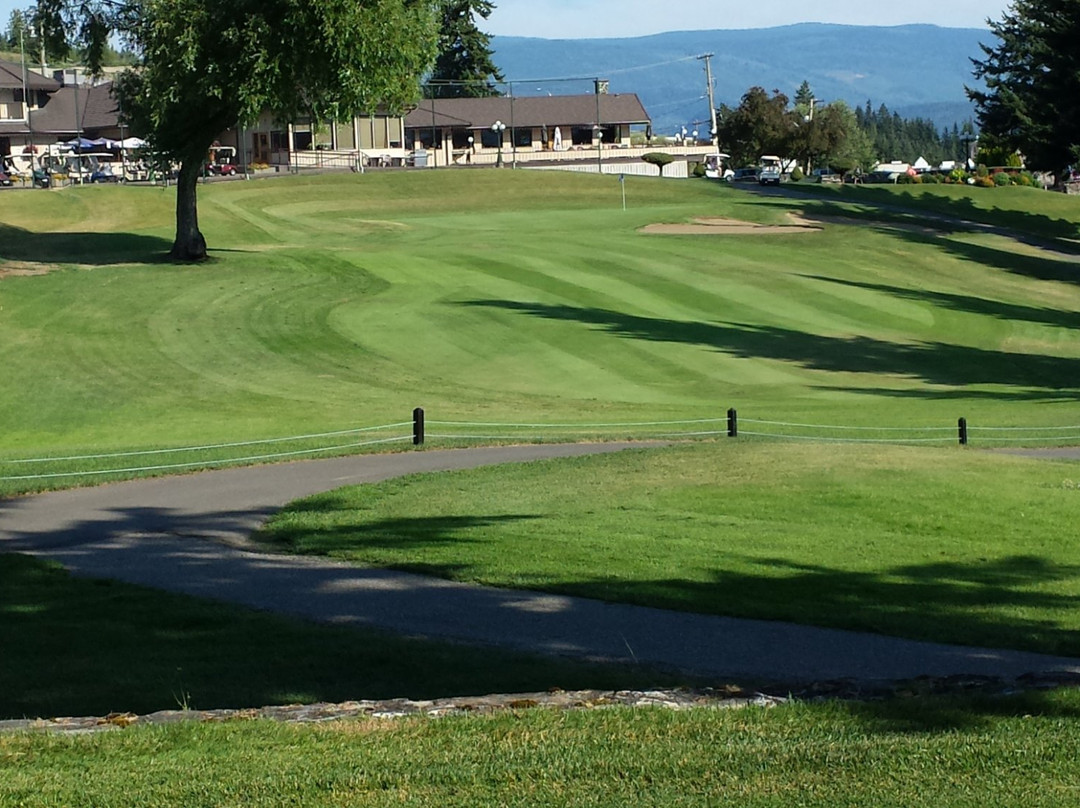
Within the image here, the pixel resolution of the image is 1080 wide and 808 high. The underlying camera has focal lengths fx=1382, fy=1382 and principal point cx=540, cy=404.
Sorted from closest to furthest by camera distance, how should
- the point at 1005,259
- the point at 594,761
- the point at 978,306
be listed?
the point at 594,761 → the point at 978,306 → the point at 1005,259

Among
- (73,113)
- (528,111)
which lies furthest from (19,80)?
(528,111)

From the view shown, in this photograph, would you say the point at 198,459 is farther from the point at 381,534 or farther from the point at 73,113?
the point at 73,113

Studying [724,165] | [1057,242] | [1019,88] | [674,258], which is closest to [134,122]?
[674,258]

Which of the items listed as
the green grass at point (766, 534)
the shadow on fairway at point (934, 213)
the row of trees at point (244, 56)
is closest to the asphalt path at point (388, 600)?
the green grass at point (766, 534)

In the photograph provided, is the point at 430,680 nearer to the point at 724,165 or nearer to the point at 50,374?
the point at 50,374

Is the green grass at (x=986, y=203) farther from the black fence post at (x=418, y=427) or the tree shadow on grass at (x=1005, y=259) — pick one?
the black fence post at (x=418, y=427)

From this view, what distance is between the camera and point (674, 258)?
174ft

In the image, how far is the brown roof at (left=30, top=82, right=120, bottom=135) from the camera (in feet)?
350

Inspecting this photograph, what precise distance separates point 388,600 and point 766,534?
469 centimetres

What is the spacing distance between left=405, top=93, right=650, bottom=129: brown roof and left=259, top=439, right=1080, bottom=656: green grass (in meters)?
98.4

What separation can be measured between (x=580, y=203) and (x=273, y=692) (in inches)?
2729

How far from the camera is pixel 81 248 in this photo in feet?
162

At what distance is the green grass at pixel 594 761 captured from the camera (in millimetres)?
6262

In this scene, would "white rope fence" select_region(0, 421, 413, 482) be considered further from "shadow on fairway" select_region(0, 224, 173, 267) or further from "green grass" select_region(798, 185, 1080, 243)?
"green grass" select_region(798, 185, 1080, 243)
